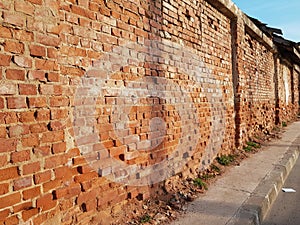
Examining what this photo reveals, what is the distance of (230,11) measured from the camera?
16.3ft

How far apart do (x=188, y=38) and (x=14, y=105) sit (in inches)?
108

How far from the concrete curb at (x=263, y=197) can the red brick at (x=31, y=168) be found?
1.82 metres

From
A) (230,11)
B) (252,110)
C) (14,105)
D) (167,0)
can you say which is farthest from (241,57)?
(14,105)

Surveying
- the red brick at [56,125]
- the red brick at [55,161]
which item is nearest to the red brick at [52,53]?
the red brick at [56,125]

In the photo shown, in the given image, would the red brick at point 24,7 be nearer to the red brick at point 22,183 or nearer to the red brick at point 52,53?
the red brick at point 52,53

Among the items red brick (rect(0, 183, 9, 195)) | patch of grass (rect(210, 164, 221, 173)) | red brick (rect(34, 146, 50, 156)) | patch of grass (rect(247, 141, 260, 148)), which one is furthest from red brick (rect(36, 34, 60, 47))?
patch of grass (rect(247, 141, 260, 148))

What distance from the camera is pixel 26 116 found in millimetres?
1611

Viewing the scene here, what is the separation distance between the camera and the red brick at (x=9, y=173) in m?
1.49

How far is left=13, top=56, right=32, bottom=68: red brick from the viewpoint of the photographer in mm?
1566

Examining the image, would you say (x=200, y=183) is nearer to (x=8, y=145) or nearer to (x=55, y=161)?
(x=55, y=161)

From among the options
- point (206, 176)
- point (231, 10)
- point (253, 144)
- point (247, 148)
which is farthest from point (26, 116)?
point (253, 144)

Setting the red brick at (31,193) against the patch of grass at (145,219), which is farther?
the patch of grass at (145,219)

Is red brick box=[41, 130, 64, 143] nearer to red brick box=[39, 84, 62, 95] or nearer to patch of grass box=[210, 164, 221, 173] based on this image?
red brick box=[39, 84, 62, 95]

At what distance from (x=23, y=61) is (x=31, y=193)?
2.76 ft
